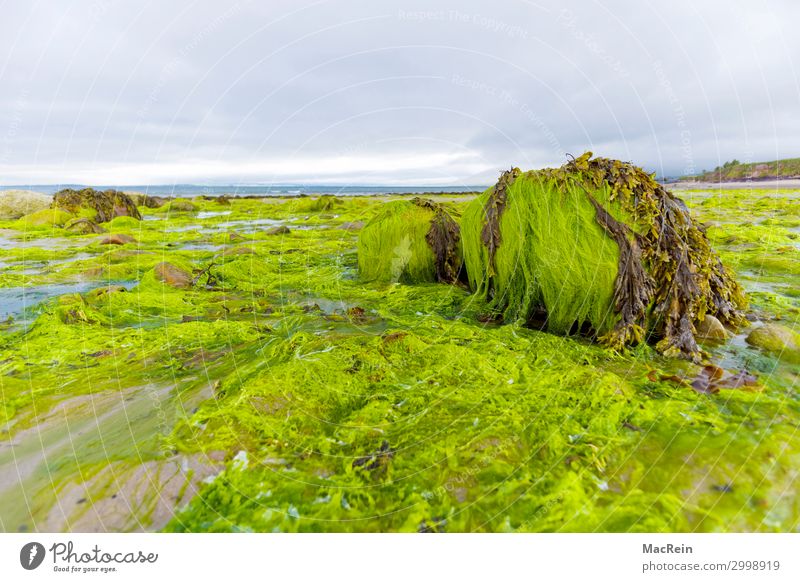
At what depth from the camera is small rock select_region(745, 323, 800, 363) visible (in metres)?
3.45

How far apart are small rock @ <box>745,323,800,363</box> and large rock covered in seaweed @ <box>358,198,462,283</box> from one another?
12.3ft

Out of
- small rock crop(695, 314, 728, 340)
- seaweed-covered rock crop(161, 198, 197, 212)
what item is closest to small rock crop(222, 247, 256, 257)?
small rock crop(695, 314, 728, 340)

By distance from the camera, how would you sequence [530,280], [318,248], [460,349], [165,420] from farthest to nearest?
[318,248], [530,280], [460,349], [165,420]

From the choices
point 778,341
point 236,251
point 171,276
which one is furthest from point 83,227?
point 778,341

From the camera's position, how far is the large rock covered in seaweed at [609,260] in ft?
12.7

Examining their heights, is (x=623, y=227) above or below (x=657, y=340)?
above

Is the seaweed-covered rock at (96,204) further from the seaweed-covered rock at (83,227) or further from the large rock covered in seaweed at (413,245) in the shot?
the large rock covered in seaweed at (413,245)

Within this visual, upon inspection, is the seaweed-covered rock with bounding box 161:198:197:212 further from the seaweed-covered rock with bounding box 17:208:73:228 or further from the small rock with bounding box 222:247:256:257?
the small rock with bounding box 222:247:256:257
